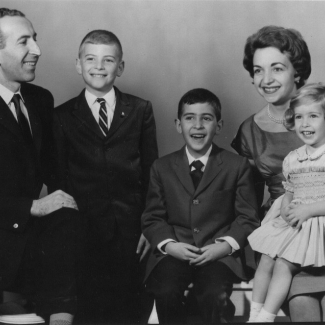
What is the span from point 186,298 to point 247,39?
1114 millimetres

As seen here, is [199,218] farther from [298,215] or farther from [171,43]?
[171,43]

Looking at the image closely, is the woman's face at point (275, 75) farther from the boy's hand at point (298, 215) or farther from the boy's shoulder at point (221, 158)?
the boy's hand at point (298, 215)

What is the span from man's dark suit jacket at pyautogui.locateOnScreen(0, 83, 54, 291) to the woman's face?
2.94 ft

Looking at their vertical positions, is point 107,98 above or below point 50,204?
above

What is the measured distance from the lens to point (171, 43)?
2721 millimetres

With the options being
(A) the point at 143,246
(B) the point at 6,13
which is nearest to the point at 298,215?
(A) the point at 143,246

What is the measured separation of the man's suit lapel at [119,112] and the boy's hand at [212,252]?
61 cm

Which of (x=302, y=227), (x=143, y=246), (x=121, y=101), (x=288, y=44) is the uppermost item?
(x=288, y=44)

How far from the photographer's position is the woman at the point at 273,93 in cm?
248

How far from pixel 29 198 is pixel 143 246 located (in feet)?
1.63

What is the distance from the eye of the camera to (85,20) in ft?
8.75

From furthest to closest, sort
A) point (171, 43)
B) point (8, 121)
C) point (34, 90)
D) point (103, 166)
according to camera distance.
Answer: point (171, 43), point (34, 90), point (103, 166), point (8, 121)

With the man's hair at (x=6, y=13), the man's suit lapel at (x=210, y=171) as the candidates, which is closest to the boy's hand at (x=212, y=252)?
the man's suit lapel at (x=210, y=171)

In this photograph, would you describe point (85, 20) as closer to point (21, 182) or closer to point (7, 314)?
point (21, 182)
